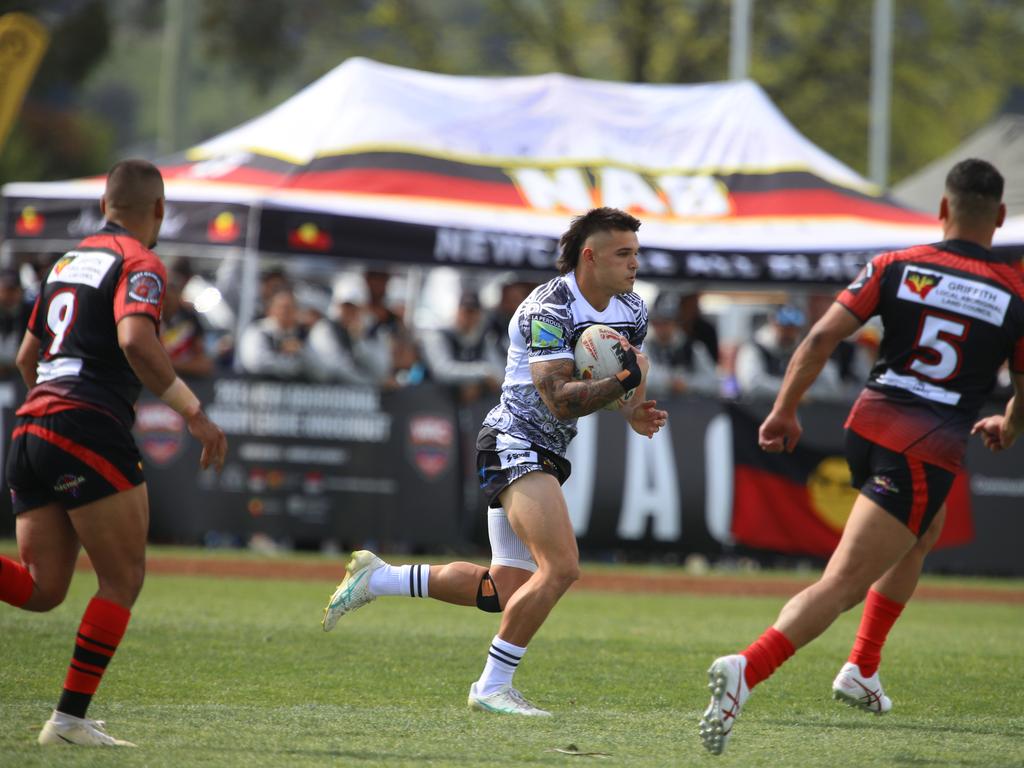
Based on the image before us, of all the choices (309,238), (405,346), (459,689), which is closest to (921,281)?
(459,689)

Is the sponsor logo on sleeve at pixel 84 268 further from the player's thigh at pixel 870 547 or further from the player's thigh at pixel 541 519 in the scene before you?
the player's thigh at pixel 870 547

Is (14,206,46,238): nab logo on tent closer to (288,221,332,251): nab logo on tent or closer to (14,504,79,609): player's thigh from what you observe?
(288,221,332,251): nab logo on tent

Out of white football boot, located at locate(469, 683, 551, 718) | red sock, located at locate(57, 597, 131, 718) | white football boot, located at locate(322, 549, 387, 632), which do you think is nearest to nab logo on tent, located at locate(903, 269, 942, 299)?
white football boot, located at locate(469, 683, 551, 718)

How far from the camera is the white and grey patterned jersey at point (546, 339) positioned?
6738 millimetres

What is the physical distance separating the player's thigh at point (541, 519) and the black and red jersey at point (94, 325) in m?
1.78

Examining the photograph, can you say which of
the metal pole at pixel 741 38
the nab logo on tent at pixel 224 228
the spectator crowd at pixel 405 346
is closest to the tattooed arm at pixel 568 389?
the spectator crowd at pixel 405 346

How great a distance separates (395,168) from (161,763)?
11145 mm

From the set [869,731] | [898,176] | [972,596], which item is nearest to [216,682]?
[869,731]

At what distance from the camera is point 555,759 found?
5766mm

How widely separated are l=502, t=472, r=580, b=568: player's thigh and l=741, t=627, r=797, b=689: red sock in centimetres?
106

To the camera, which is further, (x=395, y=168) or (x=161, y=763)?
(x=395, y=168)

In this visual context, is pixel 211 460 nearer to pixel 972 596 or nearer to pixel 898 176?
pixel 972 596

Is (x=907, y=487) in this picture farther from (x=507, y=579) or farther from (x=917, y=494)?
(x=507, y=579)

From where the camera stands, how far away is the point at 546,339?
6707 millimetres
